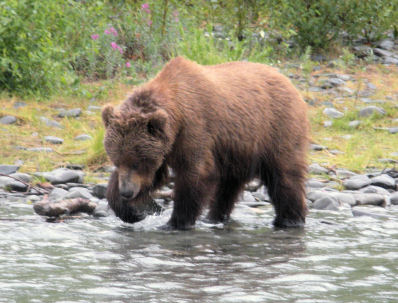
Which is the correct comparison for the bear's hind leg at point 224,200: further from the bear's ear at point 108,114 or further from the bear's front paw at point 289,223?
the bear's ear at point 108,114

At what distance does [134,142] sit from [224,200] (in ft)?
5.47

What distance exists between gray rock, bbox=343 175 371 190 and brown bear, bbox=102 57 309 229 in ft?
5.68

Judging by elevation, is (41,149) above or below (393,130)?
below

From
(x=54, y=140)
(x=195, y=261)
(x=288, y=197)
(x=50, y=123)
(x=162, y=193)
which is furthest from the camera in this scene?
(x=50, y=123)

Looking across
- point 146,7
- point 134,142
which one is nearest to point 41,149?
point 134,142

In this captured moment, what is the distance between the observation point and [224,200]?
7.34 m

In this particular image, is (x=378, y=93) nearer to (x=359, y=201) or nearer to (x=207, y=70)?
(x=359, y=201)

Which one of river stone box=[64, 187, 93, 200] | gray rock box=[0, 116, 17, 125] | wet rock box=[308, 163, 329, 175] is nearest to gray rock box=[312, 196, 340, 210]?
wet rock box=[308, 163, 329, 175]

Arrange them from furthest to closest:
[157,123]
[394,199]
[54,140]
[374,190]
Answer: [54,140] → [374,190] → [394,199] → [157,123]

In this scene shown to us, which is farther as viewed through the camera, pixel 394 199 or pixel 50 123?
pixel 50 123

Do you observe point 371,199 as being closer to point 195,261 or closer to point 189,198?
point 189,198

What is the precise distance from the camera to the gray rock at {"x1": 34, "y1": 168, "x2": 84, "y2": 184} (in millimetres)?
8094

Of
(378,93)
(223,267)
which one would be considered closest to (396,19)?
(378,93)

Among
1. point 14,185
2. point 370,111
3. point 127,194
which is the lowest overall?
point 14,185
